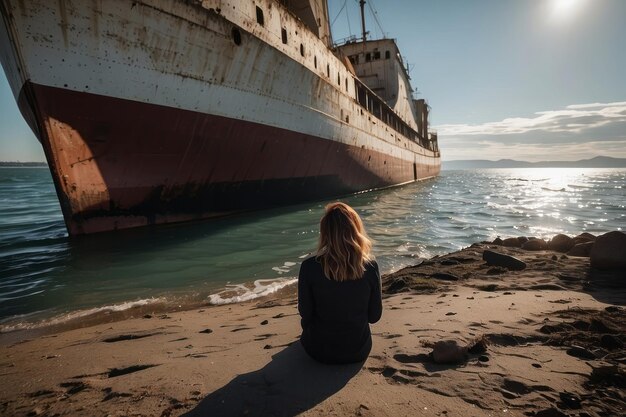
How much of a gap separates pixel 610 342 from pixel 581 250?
16.2ft

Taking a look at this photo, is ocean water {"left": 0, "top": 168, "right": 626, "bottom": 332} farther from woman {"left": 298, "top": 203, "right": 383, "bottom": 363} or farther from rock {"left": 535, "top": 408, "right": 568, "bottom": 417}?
rock {"left": 535, "top": 408, "right": 568, "bottom": 417}

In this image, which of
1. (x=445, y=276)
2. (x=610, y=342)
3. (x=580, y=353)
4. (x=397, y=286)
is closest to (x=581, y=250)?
(x=445, y=276)

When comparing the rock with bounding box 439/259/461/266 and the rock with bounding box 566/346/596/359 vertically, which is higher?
the rock with bounding box 566/346/596/359


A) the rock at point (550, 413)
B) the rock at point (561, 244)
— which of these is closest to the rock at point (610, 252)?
the rock at point (561, 244)

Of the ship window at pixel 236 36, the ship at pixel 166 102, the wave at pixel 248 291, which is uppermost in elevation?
the ship window at pixel 236 36

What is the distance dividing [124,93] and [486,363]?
9.00 meters

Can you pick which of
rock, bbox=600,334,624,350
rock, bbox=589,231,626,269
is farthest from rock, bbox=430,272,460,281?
rock, bbox=600,334,624,350

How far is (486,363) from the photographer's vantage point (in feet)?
7.66

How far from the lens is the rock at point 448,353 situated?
7.67ft

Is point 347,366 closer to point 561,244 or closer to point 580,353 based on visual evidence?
point 580,353

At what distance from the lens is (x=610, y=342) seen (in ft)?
8.26

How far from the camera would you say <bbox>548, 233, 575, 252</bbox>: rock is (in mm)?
7101

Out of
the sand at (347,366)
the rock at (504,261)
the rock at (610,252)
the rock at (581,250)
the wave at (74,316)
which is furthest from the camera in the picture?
the rock at (581,250)

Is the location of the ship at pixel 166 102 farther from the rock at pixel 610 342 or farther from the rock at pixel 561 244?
the rock at pixel 610 342
